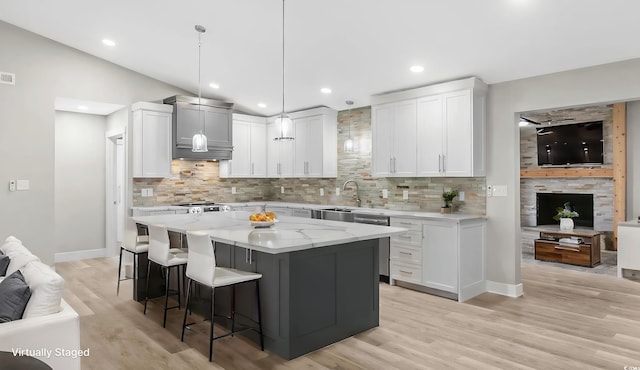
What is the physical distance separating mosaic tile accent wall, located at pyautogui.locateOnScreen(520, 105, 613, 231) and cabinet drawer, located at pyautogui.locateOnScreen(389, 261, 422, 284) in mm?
4284

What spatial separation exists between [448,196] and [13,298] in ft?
14.4

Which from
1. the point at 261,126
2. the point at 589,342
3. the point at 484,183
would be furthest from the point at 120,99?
the point at 589,342

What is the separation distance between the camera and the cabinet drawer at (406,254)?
194 inches

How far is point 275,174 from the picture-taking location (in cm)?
752

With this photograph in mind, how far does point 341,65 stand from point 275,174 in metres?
2.95

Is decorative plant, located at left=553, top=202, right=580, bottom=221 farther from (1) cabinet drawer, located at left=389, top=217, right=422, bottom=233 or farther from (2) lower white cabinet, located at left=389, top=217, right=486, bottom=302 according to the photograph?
(1) cabinet drawer, located at left=389, top=217, right=422, bottom=233

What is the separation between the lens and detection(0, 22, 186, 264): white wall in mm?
5391

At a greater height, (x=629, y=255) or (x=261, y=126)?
(x=261, y=126)

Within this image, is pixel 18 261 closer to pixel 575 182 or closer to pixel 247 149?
pixel 247 149

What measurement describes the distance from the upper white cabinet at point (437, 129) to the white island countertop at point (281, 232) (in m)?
1.67

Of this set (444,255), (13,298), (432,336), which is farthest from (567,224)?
(13,298)

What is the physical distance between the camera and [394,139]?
216 inches

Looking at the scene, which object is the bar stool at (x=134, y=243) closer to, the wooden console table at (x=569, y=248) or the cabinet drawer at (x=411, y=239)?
the cabinet drawer at (x=411, y=239)

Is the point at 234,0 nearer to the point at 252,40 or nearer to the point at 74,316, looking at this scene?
the point at 252,40
